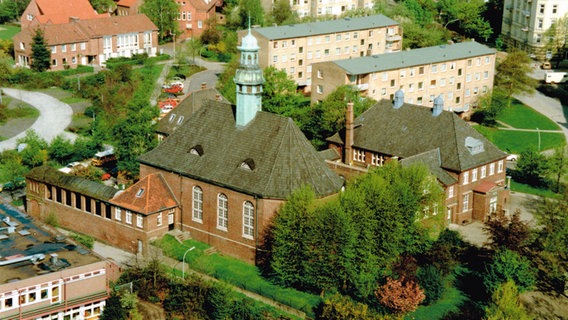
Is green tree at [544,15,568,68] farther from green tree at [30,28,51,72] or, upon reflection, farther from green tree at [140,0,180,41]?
green tree at [30,28,51,72]

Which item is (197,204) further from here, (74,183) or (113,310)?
(113,310)

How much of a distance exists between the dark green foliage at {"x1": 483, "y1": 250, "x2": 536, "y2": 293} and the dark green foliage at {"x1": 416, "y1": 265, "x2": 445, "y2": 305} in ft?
10.5

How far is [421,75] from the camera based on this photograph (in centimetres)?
10294

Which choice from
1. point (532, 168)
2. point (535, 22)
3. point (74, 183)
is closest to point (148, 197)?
point (74, 183)

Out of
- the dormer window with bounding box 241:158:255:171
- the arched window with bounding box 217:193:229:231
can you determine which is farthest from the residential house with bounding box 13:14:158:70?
the dormer window with bounding box 241:158:255:171

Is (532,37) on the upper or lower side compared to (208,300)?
upper

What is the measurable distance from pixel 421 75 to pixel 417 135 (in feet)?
99.3

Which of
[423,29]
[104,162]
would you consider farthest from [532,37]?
[104,162]

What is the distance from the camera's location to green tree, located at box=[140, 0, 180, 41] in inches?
5276

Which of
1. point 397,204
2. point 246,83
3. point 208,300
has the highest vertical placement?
point 246,83

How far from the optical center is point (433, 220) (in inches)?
2520

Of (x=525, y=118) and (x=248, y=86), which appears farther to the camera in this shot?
Result: (x=525, y=118)

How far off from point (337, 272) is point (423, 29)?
262 feet

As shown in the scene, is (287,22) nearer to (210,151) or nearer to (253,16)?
(253,16)
